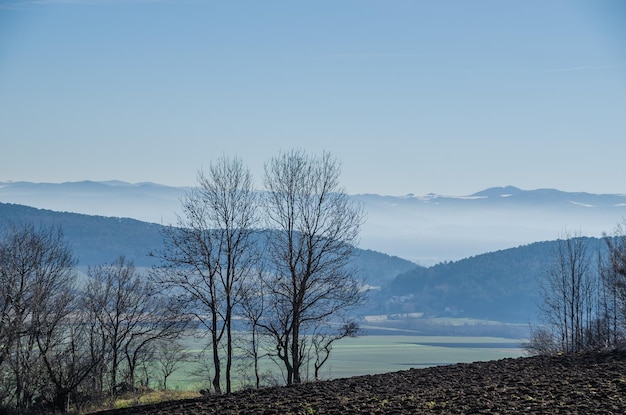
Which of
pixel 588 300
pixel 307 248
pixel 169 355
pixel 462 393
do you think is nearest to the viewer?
pixel 462 393

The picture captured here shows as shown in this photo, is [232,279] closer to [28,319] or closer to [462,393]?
[28,319]

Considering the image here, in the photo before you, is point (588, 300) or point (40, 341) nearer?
point (40, 341)

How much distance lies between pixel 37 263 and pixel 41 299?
425 centimetres

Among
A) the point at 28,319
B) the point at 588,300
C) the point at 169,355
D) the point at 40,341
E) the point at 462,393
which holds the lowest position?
the point at 169,355

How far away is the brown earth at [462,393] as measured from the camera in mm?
A: 17922

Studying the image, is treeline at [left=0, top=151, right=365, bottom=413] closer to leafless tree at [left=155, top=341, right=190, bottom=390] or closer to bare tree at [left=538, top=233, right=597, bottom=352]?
bare tree at [left=538, top=233, right=597, bottom=352]

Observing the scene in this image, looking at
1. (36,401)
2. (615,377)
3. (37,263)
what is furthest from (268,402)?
(37,263)

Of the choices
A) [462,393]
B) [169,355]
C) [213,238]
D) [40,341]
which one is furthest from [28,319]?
[169,355]

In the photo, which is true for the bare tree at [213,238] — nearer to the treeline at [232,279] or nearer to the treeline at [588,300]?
the treeline at [232,279]

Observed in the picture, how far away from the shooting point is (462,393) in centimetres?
1984

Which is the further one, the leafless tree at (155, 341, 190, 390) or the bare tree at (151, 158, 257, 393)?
the leafless tree at (155, 341, 190, 390)

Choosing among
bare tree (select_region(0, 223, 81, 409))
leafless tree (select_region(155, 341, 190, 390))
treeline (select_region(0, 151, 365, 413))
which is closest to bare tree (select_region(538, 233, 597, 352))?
treeline (select_region(0, 151, 365, 413))

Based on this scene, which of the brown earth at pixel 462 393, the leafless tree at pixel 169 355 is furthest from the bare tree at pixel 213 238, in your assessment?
the leafless tree at pixel 169 355

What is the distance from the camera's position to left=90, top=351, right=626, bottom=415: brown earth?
17.9 meters
